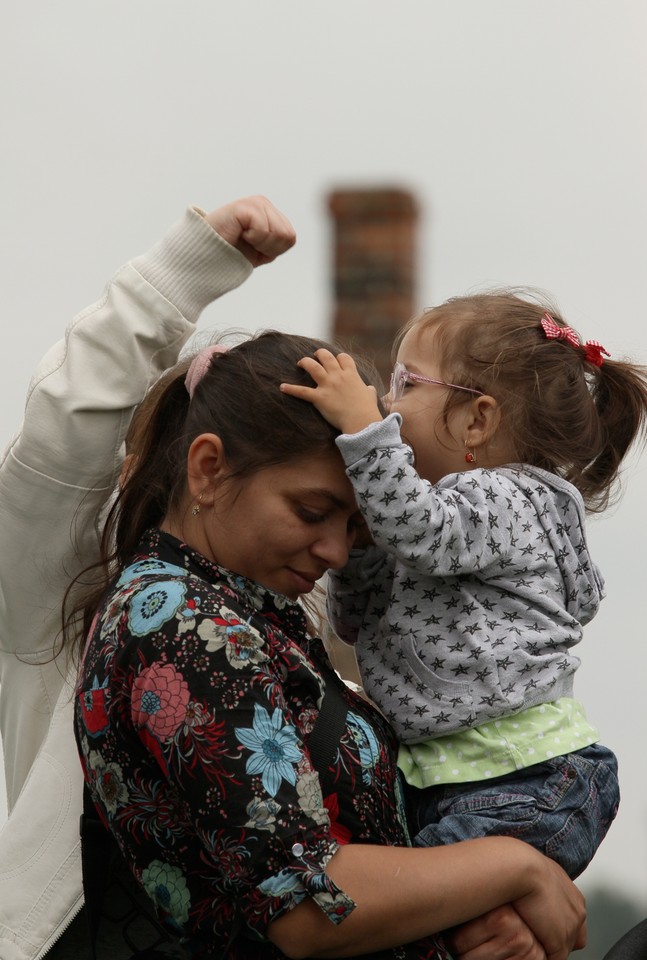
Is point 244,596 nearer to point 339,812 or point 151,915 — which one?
point 339,812

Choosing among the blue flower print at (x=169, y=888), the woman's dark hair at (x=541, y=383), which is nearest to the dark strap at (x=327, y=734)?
the blue flower print at (x=169, y=888)

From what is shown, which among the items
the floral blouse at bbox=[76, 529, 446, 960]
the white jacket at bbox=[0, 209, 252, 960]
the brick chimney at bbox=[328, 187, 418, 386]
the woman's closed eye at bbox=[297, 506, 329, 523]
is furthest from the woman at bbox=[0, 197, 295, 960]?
the brick chimney at bbox=[328, 187, 418, 386]

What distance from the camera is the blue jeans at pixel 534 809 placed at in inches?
83.7

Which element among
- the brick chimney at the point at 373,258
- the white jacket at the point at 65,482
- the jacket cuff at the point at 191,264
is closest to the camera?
the white jacket at the point at 65,482

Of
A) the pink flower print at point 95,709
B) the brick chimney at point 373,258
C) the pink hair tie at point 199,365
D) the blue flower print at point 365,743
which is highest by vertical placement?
the pink hair tie at point 199,365

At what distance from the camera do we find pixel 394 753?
220 centimetres

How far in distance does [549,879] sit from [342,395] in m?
0.80

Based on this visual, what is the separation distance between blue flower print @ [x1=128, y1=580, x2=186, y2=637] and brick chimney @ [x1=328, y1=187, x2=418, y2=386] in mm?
7169

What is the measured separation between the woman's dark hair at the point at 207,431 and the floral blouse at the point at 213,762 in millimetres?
206

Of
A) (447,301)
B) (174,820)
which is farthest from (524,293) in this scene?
(174,820)

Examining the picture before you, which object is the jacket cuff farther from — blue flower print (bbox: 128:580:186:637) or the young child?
blue flower print (bbox: 128:580:186:637)

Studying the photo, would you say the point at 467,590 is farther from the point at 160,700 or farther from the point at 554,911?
the point at 160,700

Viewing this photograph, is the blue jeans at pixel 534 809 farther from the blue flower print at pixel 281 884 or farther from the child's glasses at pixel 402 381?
the child's glasses at pixel 402 381

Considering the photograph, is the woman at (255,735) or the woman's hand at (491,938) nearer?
the woman at (255,735)
